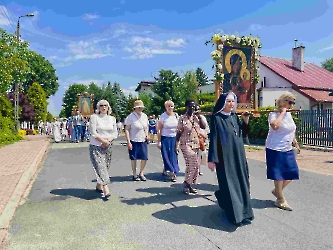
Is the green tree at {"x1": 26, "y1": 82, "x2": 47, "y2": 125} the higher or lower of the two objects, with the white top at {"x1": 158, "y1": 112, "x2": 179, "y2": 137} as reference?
higher

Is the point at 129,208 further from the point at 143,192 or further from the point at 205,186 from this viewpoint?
the point at 205,186

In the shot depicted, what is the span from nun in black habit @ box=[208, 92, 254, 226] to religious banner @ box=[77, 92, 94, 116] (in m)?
28.4

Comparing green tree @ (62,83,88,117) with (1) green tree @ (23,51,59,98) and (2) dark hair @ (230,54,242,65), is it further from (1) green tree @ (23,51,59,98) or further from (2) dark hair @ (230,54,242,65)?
(2) dark hair @ (230,54,242,65)

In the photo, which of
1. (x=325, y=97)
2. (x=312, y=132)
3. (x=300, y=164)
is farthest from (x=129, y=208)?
(x=325, y=97)

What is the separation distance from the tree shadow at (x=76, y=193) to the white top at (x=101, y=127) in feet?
3.41

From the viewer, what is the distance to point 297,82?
31.0m

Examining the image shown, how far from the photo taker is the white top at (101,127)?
5531 mm

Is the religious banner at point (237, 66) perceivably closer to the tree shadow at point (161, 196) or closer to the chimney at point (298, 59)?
the tree shadow at point (161, 196)

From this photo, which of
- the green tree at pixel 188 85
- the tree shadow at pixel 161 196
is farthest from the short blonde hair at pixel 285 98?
the green tree at pixel 188 85

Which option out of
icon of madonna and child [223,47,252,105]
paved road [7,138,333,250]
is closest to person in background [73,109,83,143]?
icon of madonna and child [223,47,252,105]

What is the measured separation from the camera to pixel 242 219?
13.4 feet

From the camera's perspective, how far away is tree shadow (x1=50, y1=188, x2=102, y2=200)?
19.0 feet

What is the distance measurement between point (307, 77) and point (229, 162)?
33537 mm

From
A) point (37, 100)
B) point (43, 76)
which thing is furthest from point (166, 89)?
point (43, 76)
